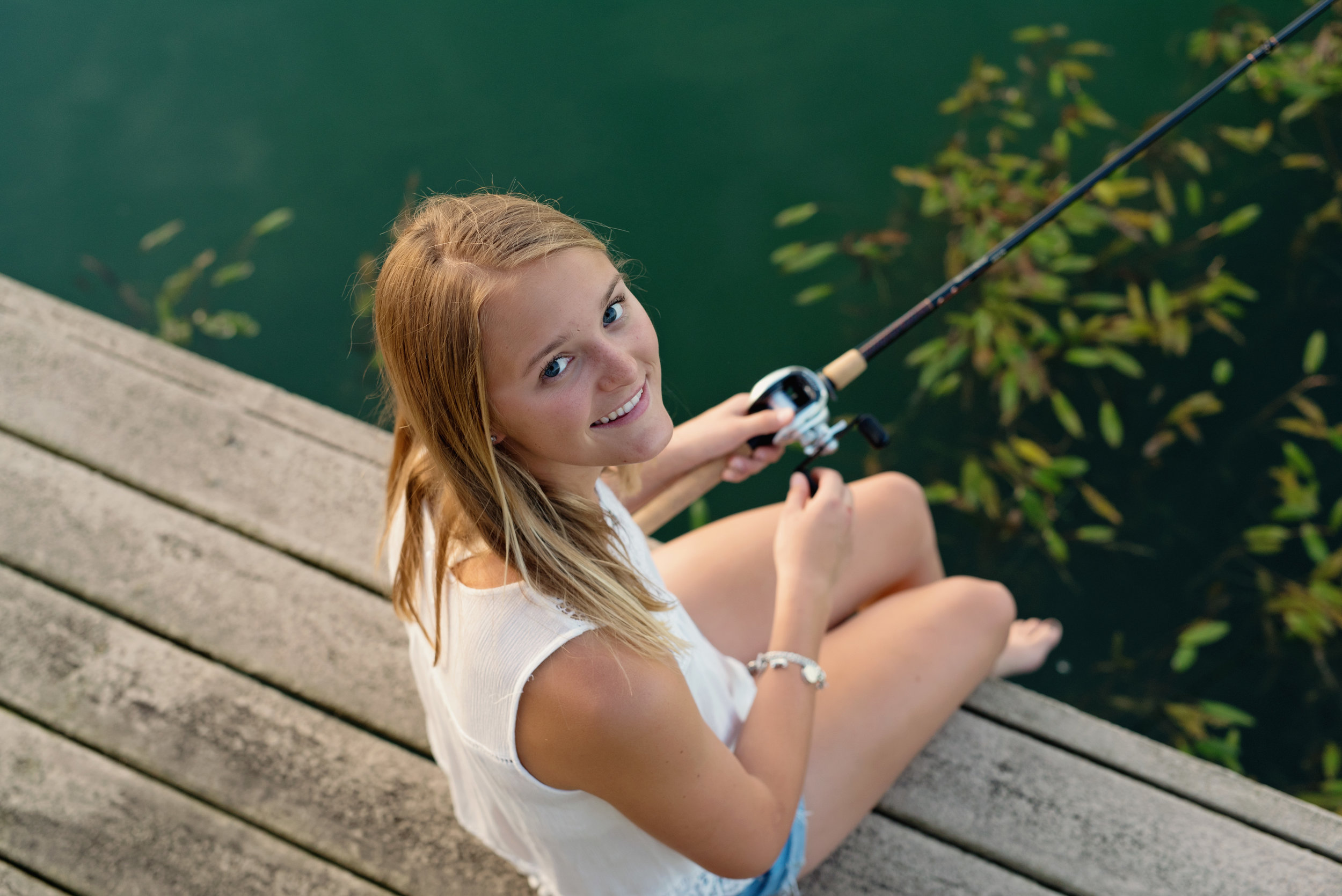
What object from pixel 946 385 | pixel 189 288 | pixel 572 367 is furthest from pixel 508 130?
pixel 572 367

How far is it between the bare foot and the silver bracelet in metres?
0.61

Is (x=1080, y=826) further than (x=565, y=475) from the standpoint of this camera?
Yes

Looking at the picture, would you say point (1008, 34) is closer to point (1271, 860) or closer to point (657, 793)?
point (1271, 860)

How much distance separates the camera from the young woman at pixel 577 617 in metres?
0.92

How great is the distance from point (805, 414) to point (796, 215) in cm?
145

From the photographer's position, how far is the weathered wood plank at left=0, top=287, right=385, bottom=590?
1746 mm

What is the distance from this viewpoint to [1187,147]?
2.70 meters

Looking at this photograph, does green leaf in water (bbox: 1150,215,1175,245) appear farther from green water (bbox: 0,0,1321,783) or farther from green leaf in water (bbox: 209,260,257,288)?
green leaf in water (bbox: 209,260,257,288)

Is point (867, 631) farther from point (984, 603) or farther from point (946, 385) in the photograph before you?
point (946, 385)

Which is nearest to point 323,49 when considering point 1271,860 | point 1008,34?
point 1008,34

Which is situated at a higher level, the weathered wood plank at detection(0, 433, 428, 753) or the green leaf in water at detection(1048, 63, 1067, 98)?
the green leaf in water at detection(1048, 63, 1067, 98)

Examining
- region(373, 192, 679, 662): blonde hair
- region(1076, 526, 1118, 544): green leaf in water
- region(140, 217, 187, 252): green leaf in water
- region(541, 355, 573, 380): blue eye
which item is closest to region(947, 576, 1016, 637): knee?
region(373, 192, 679, 662): blonde hair

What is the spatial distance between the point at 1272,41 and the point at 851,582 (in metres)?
1.07

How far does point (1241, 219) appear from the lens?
254 cm
